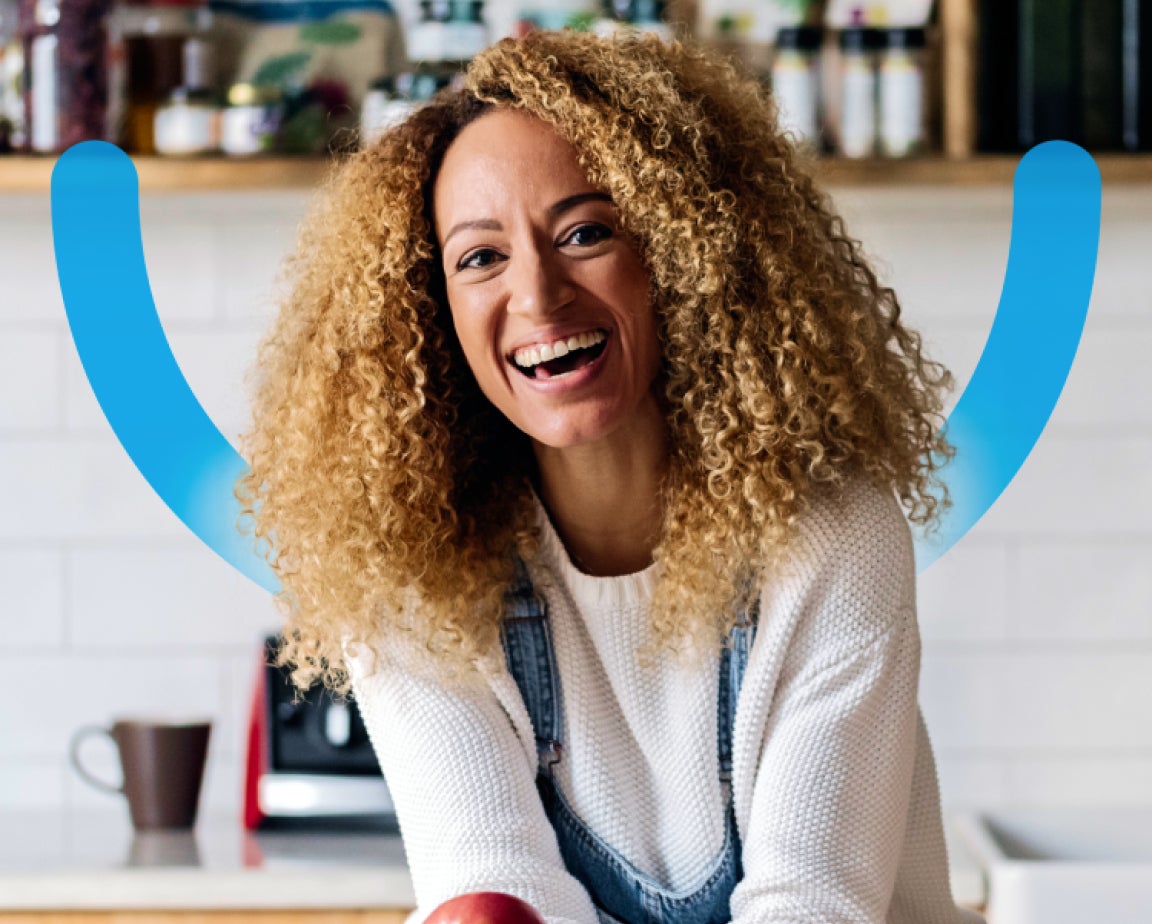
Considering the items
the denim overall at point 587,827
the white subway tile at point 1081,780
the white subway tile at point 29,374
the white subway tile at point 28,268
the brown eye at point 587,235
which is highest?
the brown eye at point 587,235

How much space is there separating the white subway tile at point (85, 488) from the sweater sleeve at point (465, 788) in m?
0.87

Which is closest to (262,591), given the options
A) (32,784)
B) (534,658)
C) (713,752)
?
(32,784)

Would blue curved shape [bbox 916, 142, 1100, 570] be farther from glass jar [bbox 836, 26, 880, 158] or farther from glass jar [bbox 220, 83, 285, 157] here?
glass jar [bbox 220, 83, 285, 157]

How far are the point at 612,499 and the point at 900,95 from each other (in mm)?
818

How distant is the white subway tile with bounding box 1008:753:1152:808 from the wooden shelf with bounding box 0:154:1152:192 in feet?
2.46

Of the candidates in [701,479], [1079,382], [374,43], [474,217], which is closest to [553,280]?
[474,217]

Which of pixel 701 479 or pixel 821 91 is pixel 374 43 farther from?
pixel 701 479

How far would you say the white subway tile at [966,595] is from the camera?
6.44 ft

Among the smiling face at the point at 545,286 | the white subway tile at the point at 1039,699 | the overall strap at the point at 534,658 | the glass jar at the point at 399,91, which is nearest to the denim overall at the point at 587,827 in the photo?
the overall strap at the point at 534,658

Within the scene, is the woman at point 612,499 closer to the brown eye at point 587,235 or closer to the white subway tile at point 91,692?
the brown eye at point 587,235

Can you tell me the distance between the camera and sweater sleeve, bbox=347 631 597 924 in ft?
3.75

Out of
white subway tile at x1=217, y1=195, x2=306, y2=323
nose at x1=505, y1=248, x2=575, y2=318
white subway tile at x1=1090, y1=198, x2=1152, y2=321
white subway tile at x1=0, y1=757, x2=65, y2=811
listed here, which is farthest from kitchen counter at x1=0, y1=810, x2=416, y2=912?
white subway tile at x1=1090, y1=198, x2=1152, y2=321

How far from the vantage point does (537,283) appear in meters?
1.08

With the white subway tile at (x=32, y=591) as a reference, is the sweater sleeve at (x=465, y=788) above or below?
above
